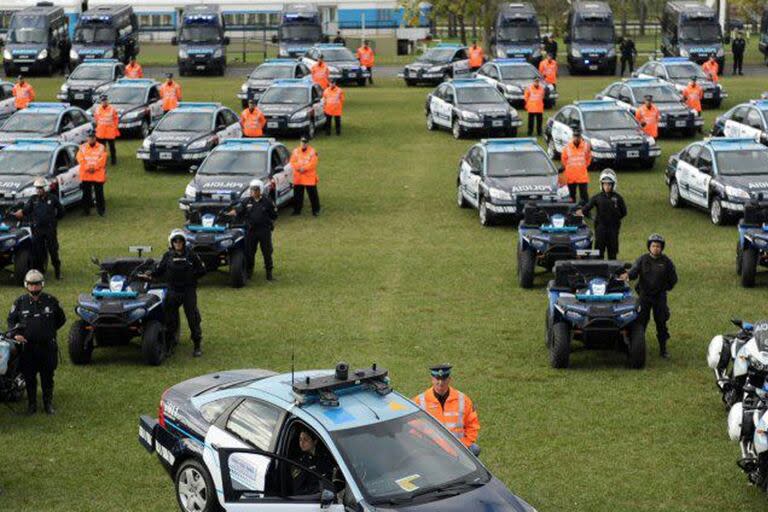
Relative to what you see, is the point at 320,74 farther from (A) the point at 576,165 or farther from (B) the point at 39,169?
(A) the point at 576,165

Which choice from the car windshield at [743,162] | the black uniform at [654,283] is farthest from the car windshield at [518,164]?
the black uniform at [654,283]

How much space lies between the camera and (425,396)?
13.4 metres

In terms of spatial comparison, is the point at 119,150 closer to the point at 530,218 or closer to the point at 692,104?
the point at 692,104

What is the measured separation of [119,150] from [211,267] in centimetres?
1584

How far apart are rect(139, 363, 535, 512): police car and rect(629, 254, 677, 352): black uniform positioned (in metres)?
7.29

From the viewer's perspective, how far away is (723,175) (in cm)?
2936

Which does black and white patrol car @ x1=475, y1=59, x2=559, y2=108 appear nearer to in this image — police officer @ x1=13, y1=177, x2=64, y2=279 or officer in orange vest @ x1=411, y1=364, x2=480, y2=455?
police officer @ x1=13, y1=177, x2=64, y2=279

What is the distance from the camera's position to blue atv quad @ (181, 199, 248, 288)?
24266mm

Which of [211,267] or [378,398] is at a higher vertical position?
[378,398]

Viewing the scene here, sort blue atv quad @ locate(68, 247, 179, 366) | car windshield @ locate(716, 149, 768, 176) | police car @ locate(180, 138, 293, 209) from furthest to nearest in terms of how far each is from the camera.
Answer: car windshield @ locate(716, 149, 768, 176) < police car @ locate(180, 138, 293, 209) < blue atv quad @ locate(68, 247, 179, 366)

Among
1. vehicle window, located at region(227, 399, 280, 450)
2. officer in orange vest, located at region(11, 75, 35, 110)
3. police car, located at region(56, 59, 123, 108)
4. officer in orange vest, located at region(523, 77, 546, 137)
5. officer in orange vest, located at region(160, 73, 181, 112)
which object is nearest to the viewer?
vehicle window, located at region(227, 399, 280, 450)

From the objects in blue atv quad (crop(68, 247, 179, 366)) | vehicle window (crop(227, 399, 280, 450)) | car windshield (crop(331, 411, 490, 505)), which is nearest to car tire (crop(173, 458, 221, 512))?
vehicle window (crop(227, 399, 280, 450))

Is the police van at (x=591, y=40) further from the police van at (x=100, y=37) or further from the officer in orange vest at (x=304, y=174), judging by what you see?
the officer in orange vest at (x=304, y=174)

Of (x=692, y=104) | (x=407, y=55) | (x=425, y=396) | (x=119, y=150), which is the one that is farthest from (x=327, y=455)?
(x=407, y=55)
